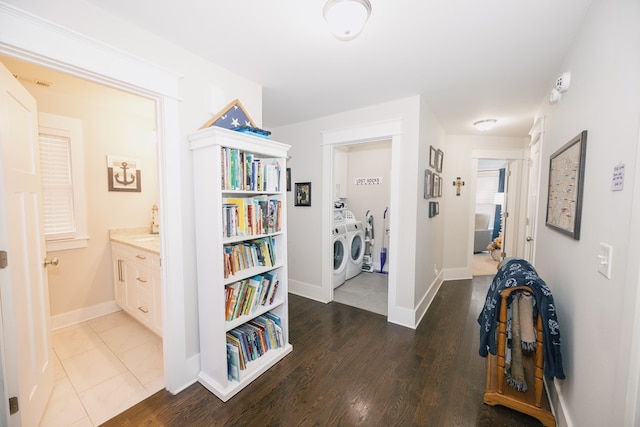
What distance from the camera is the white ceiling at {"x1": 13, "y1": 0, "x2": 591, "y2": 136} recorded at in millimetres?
1343

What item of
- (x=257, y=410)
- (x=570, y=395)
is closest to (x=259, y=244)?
(x=257, y=410)

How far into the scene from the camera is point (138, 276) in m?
2.43

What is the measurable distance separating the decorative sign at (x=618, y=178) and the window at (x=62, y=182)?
13.6 ft

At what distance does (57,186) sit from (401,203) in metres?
3.63

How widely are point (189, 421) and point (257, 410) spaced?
406 millimetres

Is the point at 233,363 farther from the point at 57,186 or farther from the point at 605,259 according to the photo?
the point at 57,186

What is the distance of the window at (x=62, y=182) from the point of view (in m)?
2.48

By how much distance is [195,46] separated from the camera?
1.70m

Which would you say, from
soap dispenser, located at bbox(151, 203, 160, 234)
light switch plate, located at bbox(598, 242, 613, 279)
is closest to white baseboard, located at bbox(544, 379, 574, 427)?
light switch plate, located at bbox(598, 242, 613, 279)

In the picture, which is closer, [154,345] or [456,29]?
[456,29]

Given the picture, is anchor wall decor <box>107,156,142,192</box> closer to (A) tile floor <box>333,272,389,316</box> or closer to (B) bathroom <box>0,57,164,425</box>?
(B) bathroom <box>0,57,164,425</box>

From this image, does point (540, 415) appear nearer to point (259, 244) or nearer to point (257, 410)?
point (257, 410)

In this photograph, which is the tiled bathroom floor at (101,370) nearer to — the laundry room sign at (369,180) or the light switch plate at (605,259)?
the light switch plate at (605,259)

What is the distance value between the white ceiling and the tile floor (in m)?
2.46
